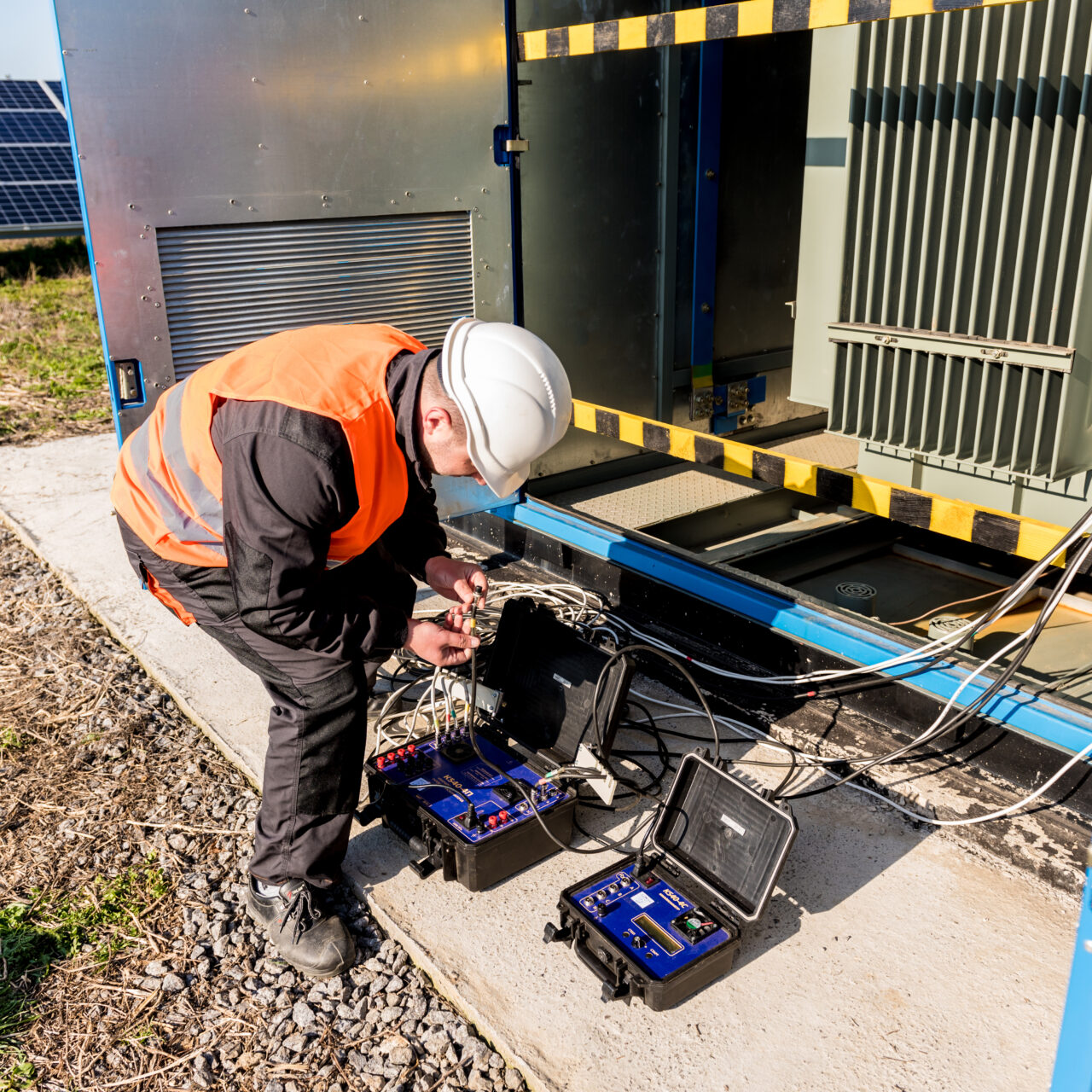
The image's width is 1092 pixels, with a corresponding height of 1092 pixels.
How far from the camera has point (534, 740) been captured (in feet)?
8.95

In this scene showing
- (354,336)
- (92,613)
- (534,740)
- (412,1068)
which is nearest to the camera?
(412,1068)

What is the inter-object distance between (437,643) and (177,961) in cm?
94

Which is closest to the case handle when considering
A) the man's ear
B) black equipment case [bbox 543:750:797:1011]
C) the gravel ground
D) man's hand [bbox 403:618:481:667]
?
black equipment case [bbox 543:750:797:1011]

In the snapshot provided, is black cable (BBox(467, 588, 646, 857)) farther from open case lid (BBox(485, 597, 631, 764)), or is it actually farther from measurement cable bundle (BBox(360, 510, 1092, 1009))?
open case lid (BBox(485, 597, 631, 764))

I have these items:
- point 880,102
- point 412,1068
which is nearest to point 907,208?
point 880,102

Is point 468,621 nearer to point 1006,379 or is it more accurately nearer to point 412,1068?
point 412,1068

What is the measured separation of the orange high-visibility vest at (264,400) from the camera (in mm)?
1953

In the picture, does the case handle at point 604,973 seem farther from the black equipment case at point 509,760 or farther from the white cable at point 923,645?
the white cable at point 923,645

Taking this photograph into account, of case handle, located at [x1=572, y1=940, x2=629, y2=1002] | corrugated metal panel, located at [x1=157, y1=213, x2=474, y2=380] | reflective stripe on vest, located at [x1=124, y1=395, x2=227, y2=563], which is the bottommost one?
case handle, located at [x1=572, y1=940, x2=629, y2=1002]

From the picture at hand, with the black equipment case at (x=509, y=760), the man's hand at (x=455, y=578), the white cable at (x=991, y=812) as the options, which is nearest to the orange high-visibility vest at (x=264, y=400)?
the man's hand at (x=455, y=578)

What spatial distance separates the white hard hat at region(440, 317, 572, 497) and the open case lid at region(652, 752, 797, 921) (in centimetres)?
90

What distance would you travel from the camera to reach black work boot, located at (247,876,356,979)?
2.17 meters

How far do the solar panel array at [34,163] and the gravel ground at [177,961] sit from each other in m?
11.2

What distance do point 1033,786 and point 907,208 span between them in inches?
66.2
